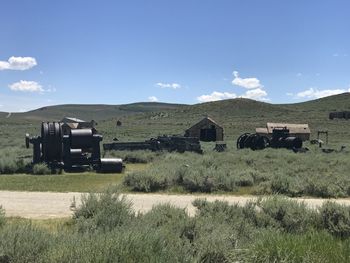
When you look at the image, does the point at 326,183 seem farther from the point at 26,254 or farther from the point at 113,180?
the point at 26,254

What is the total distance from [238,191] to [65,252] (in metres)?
12.2

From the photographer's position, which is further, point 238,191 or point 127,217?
point 238,191

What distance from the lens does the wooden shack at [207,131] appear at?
54.0 meters

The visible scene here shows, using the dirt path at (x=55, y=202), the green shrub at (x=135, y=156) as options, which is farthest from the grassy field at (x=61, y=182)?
the green shrub at (x=135, y=156)

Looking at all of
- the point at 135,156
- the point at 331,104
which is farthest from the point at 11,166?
the point at 331,104

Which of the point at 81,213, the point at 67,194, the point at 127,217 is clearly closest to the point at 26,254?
the point at 127,217

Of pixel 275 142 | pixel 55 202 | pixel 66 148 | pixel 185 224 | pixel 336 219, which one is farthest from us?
pixel 275 142

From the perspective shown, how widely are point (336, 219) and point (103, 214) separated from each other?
4.55 metres

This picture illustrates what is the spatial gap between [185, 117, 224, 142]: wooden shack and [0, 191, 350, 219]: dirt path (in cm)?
3840

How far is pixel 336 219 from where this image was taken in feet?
32.1

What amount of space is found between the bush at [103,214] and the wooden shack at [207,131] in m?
44.0

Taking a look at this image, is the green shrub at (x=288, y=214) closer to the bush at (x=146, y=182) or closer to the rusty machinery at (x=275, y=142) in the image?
the bush at (x=146, y=182)

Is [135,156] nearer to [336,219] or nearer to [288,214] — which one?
[288,214]

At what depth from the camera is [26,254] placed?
5637 millimetres
